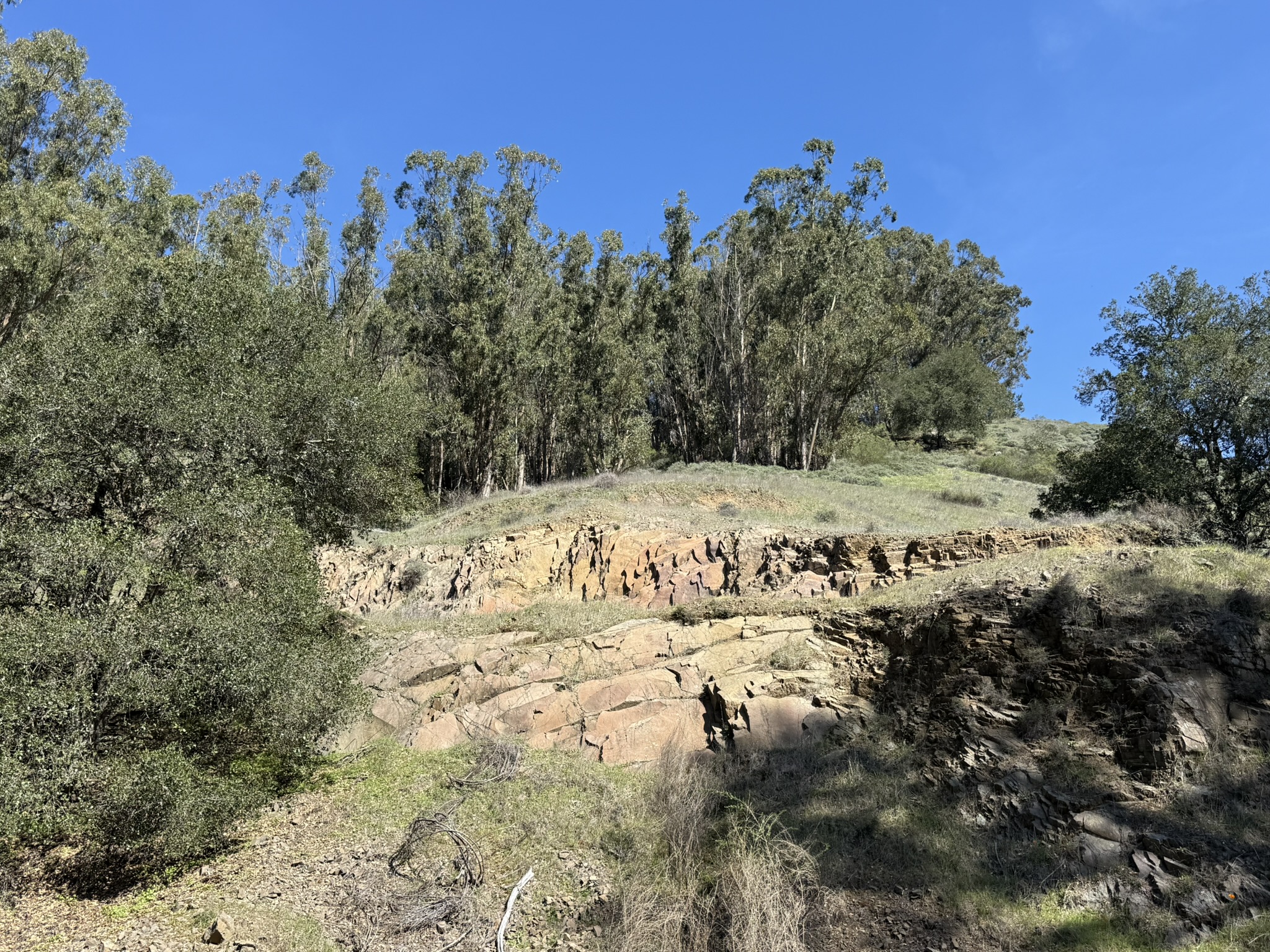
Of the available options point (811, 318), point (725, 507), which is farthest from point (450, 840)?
point (811, 318)

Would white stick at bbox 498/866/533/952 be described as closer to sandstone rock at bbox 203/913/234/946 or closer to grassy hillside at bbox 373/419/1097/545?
sandstone rock at bbox 203/913/234/946

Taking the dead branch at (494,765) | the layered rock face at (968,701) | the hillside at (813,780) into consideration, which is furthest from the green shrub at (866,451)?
the dead branch at (494,765)

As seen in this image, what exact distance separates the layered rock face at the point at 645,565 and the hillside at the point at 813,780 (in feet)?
0.63

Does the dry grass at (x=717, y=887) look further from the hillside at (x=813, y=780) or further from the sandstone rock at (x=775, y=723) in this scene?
the sandstone rock at (x=775, y=723)

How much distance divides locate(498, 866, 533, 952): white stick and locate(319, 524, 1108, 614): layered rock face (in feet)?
25.7

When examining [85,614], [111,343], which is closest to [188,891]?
[85,614]

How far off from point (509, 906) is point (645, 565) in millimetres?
10247

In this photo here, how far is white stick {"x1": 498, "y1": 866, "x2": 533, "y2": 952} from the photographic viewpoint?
269 inches

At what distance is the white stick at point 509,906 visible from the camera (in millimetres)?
6824

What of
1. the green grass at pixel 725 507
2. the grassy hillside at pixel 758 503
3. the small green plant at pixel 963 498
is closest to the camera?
the green grass at pixel 725 507

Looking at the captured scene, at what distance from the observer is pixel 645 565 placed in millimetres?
16953

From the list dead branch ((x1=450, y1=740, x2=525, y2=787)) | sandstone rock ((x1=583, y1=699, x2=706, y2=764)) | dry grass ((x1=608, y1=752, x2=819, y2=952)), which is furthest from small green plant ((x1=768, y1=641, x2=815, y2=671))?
dead branch ((x1=450, y1=740, x2=525, y2=787))

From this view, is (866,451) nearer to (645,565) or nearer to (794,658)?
(645,565)

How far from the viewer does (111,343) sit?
39.0 feet
